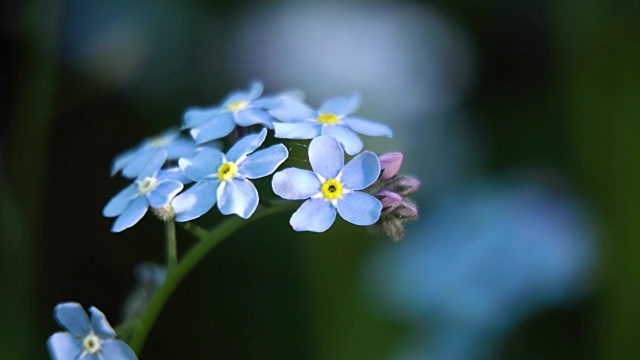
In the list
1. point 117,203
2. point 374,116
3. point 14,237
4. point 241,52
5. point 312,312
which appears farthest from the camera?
→ point 241,52

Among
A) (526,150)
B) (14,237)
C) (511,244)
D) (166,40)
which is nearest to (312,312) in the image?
(511,244)

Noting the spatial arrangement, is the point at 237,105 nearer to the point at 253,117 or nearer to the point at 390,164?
the point at 253,117

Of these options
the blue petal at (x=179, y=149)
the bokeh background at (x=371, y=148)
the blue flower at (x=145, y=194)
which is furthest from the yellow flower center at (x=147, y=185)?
the bokeh background at (x=371, y=148)

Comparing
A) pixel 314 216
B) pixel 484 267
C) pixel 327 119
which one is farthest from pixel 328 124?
pixel 484 267

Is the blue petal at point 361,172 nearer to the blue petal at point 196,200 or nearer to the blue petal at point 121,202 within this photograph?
the blue petal at point 196,200

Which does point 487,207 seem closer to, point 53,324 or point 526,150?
point 526,150

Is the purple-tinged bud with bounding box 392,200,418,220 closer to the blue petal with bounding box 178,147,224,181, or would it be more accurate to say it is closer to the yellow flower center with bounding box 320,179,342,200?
the yellow flower center with bounding box 320,179,342,200
